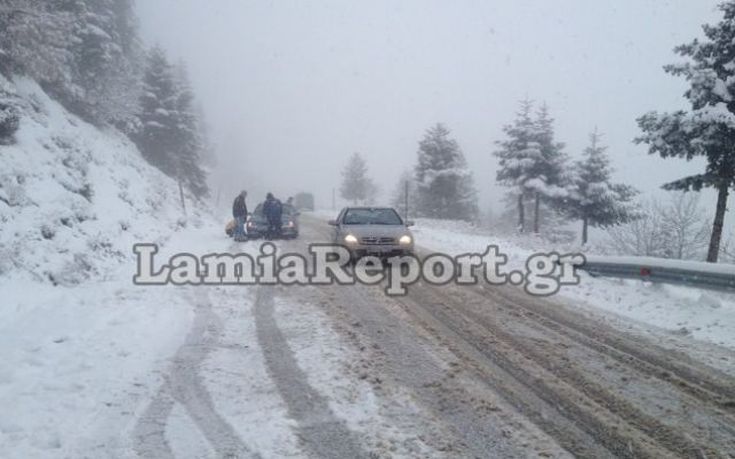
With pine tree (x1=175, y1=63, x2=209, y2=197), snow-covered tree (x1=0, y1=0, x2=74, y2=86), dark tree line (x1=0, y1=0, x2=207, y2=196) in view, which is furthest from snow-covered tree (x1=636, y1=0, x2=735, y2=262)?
pine tree (x1=175, y1=63, x2=209, y2=197)

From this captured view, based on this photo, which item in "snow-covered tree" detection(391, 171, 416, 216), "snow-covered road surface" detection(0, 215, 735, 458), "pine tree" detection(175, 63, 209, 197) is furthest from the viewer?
"snow-covered tree" detection(391, 171, 416, 216)

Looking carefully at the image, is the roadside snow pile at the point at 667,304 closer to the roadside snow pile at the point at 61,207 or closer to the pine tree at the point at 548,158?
the roadside snow pile at the point at 61,207

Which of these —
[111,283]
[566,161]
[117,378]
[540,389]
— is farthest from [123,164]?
[566,161]

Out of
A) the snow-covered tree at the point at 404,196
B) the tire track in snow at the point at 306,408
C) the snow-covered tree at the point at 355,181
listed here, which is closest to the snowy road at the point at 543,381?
the tire track in snow at the point at 306,408

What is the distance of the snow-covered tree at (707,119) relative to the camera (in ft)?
45.5

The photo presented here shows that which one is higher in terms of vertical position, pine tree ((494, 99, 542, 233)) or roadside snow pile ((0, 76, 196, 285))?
pine tree ((494, 99, 542, 233))

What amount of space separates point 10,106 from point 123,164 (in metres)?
10.5

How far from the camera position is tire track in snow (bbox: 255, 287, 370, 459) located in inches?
159

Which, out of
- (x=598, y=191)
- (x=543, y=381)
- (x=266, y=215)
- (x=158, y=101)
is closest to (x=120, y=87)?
(x=158, y=101)

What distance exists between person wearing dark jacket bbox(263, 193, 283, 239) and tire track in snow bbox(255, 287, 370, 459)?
41.1 feet

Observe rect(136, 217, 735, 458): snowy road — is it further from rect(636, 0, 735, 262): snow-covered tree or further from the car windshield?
rect(636, 0, 735, 262): snow-covered tree

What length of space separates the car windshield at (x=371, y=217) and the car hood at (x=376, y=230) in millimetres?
501

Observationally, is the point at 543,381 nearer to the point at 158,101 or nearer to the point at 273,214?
the point at 273,214

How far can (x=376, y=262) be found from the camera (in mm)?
12672
